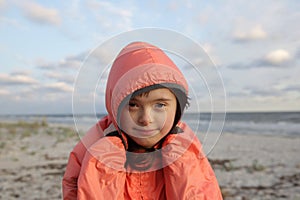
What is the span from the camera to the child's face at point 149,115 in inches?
84.4

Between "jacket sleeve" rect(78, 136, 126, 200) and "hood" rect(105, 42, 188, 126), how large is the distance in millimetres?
187

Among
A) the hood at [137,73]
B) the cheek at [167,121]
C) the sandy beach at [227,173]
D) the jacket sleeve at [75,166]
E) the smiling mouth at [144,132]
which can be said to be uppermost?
the hood at [137,73]

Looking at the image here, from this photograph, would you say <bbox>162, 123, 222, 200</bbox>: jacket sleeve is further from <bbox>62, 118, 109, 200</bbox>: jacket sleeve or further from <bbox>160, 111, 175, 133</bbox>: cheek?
<bbox>62, 118, 109, 200</bbox>: jacket sleeve

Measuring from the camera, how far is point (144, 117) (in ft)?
7.00

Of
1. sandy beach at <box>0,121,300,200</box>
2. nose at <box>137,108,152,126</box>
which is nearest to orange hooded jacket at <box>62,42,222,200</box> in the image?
nose at <box>137,108,152,126</box>

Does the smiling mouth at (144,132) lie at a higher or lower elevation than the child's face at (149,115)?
lower

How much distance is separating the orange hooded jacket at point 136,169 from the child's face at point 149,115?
0.06m

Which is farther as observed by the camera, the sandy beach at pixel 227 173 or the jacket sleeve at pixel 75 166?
the sandy beach at pixel 227 173

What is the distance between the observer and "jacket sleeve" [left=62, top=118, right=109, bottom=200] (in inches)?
96.0

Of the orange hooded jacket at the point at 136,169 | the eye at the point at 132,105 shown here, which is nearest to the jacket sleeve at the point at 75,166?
the orange hooded jacket at the point at 136,169

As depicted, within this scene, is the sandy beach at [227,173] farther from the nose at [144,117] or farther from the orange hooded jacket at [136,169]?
the nose at [144,117]

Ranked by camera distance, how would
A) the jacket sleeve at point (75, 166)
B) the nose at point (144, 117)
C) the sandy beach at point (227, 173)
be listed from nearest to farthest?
the nose at point (144, 117) → the jacket sleeve at point (75, 166) → the sandy beach at point (227, 173)

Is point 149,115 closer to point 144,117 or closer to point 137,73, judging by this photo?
point 144,117

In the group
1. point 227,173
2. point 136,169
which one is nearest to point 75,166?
point 136,169
